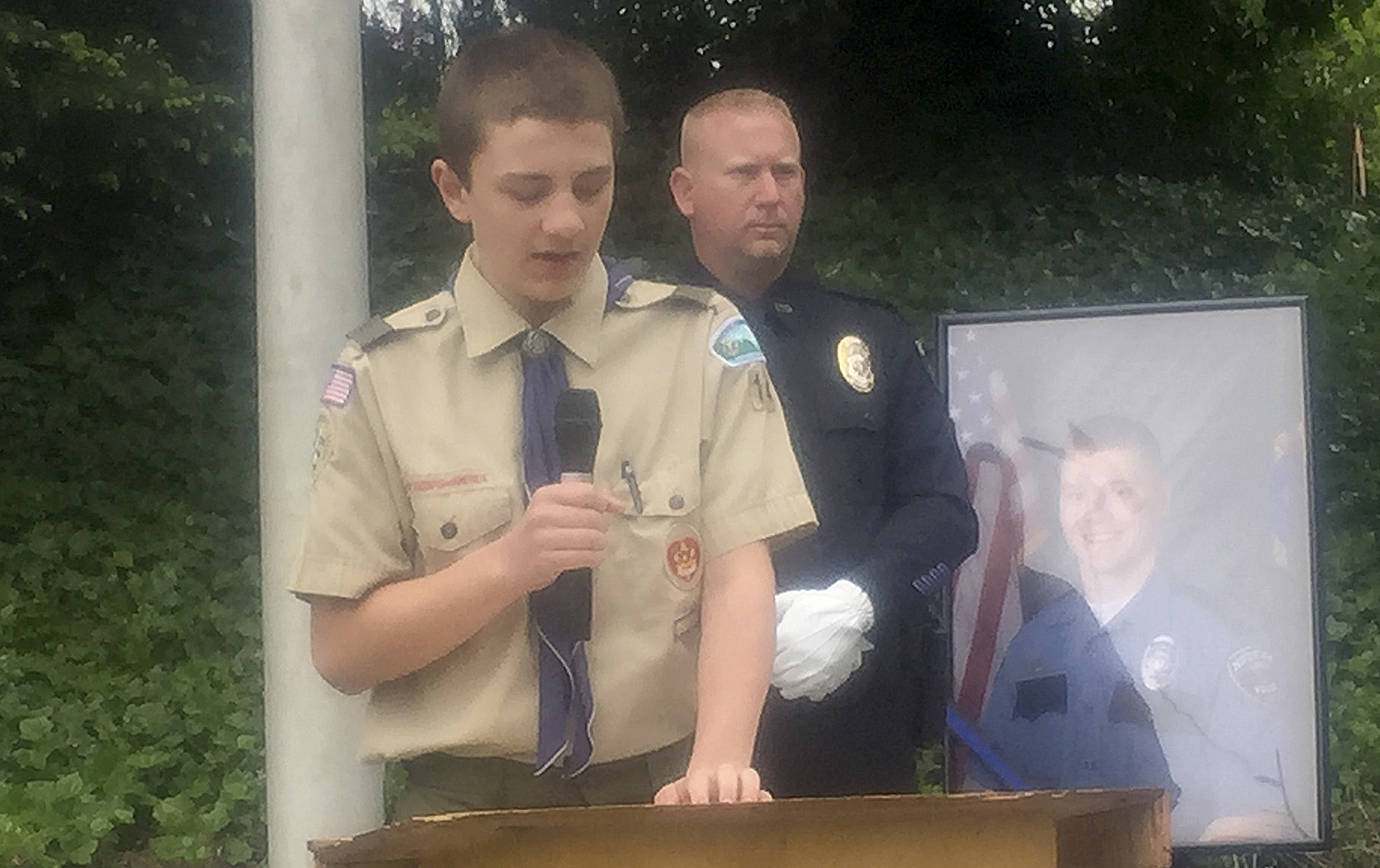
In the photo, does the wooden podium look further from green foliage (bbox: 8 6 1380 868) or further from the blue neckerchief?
green foliage (bbox: 8 6 1380 868)

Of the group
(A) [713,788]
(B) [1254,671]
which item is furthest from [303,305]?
(B) [1254,671]

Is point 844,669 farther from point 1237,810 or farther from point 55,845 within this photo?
point 55,845

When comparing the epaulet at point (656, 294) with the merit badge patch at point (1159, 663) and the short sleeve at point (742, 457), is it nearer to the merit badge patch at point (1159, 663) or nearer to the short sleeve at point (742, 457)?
the short sleeve at point (742, 457)

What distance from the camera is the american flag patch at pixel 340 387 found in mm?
1311

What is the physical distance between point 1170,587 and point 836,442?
2.41ft

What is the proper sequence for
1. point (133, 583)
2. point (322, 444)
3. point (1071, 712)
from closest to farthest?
point (322, 444) → point (1071, 712) → point (133, 583)

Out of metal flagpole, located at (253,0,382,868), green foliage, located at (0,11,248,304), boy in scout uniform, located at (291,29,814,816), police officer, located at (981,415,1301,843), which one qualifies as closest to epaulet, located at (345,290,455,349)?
boy in scout uniform, located at (291,29,814,816)

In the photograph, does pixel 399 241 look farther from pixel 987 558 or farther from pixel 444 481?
pixel 444 481

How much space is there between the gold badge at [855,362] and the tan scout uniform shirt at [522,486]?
0.36 meters

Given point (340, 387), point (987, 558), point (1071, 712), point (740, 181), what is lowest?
point (1071, 712)

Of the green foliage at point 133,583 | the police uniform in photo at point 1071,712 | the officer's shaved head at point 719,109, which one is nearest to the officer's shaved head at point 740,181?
the officer's shaved head at point 719,109

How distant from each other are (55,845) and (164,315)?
193cm

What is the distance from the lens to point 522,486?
4.31 ft

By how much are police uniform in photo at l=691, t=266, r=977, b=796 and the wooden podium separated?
68cm
